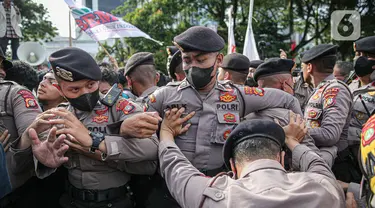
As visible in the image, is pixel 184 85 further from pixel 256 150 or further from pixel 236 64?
pixel 236 64

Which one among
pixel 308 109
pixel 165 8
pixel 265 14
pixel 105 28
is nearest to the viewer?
pixel 308 109

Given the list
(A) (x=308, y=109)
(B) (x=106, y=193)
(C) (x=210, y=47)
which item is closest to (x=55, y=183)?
(B) (x=106, y=193)

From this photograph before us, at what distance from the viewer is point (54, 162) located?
2201mm

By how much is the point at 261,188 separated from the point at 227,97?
3.53 feet

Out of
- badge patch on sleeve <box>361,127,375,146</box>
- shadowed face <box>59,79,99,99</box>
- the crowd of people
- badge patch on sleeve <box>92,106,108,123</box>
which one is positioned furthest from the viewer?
badge patch on sleeve <box>92,106,108,123</box>

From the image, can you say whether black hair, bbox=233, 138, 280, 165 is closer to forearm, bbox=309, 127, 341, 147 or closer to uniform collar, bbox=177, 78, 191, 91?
uniform collar, bbox=177, 78, 191, 91

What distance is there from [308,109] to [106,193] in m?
1.96

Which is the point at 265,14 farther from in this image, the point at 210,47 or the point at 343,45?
the point at 210,47

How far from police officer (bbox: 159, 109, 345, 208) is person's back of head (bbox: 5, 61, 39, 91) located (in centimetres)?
216

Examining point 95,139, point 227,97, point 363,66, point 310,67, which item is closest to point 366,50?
point 363,66

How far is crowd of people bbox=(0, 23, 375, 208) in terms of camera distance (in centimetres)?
173

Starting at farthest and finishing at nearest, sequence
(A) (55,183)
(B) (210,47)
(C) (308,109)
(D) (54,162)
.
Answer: (C) (308,109), (A) (55,183), (B) (210,47), (D) (54,162)

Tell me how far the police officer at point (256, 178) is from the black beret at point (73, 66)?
71 centimetres

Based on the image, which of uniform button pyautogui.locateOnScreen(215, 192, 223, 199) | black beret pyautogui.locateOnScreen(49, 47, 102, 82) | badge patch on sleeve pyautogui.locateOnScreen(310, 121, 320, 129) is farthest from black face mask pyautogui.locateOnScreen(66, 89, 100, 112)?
badge patch on sleeve pyautogui.locateOnScreen(310, 121, 320, 129)
